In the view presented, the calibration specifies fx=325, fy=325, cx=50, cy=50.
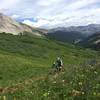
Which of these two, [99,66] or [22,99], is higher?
[99,66]

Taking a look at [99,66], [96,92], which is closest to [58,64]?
[99,66]

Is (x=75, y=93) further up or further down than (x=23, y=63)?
further down

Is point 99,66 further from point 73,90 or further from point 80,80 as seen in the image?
point 73,90

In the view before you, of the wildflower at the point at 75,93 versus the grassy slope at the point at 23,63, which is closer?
the wildflower at the point at 75,93

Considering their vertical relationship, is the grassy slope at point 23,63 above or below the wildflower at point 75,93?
above

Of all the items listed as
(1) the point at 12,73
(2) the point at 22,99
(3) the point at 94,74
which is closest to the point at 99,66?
(3) the point at 94,74

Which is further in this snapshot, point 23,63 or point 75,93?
point 23,63

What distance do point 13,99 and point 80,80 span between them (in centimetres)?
283

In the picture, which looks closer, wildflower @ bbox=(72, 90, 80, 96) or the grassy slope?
wildflower @ bbox=(72, 90, 80, 96)

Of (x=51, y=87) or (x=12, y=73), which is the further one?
(x=12, y=73)

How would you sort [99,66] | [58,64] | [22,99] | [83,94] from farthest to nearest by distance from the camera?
[58,64], [99,66], [22,99], [83,94]

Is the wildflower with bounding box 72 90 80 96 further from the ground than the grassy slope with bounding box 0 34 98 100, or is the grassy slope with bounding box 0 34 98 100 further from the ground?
the grassy slope with bounding box 0 34 98 100

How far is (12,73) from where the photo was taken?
171 ft

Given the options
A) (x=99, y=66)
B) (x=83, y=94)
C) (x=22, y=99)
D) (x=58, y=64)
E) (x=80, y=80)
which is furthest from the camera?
(x=58, y=64)
